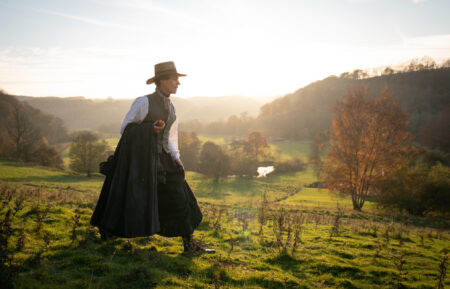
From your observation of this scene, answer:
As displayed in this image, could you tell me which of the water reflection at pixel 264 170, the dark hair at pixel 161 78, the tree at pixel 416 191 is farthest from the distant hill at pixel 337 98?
the dark hair at pixel 161 78

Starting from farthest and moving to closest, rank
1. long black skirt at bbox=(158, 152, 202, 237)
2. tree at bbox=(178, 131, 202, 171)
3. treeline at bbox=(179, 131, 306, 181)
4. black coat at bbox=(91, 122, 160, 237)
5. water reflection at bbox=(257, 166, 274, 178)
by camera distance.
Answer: water reflection at bbox=(257, 166, 274, 178)
tree at bbox=(178, 131, 202, 171)
treeline at bbox=(179, 131, 306, 181)
long black skirt at bbox=(158, 152, 202, 237)
black coat at bbox=(91, 122, 160, 237)

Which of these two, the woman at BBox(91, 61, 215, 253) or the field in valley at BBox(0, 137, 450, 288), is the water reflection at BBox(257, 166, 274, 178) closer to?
the field in valley at BBox(0, 137, 450, 288)

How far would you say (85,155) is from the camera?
43.3m

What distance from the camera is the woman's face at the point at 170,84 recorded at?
192 inches

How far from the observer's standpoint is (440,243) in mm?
9828

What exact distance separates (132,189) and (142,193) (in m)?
0.17

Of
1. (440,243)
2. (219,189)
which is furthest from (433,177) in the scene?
(219,189)

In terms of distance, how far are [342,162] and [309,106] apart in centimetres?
9149

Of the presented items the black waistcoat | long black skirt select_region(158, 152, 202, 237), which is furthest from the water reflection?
the black waistcoat

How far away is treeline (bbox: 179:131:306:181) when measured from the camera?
156 feet

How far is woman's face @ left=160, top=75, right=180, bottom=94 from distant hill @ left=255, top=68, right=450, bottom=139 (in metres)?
60.8

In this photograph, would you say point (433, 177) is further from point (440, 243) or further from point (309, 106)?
point (309, 106)

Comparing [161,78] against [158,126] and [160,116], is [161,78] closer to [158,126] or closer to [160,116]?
[160,116]

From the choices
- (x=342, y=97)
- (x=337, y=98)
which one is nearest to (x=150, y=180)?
(x=342, y=97)
